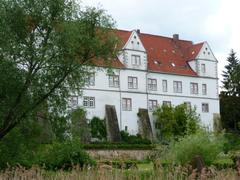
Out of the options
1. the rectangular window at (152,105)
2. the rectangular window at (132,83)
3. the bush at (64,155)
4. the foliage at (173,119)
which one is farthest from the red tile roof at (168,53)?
the bush at (64,155)

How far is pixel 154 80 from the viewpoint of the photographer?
62.0 m

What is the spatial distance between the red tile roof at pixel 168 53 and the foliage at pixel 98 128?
10279 millimetres

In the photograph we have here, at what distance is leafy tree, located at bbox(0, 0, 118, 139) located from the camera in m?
24.2

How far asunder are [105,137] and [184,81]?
14406mm

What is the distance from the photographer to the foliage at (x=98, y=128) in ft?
178

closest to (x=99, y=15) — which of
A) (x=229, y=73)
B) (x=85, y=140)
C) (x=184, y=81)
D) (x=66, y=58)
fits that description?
(x=66, y=58)

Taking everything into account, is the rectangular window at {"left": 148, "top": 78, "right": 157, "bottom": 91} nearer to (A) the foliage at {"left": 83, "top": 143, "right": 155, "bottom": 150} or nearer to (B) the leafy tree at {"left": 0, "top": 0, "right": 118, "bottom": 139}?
(A) the foliage at {"left": 83, "top": 143, "right": 155, "bottom": 150}

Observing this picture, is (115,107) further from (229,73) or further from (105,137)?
(229,73)

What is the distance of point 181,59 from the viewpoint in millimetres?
66562

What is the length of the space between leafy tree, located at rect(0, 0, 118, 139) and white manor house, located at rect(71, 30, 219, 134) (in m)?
28.1

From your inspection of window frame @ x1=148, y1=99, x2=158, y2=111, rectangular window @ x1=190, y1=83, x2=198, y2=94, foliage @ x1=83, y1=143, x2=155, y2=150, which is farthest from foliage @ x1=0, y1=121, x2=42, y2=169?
rectangular window @ x1=190, y1=83, x2=198, y2=94

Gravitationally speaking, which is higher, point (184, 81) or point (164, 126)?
point (184, 81)

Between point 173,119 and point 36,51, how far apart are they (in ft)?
114

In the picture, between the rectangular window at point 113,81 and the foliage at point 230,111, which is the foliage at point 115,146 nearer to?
the rectangular window at point 113,81
